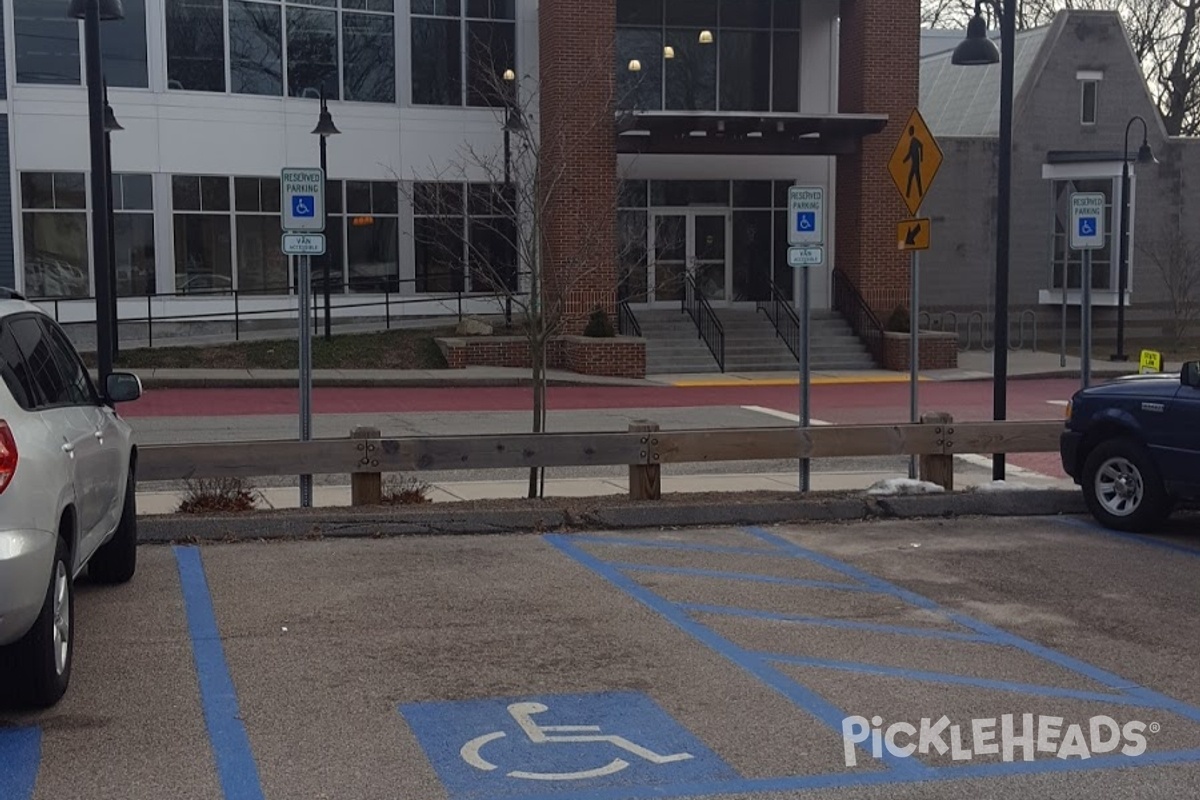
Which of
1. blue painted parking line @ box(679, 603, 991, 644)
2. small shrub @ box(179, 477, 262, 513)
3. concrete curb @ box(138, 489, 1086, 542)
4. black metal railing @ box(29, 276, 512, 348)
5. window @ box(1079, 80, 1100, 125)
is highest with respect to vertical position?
window @ box(1079, 80, 1100, 125)

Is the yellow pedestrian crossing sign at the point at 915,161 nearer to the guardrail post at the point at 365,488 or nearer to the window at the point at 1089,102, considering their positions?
the guardrail post at the point at 365,488

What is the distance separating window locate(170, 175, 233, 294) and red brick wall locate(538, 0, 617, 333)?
297 inches

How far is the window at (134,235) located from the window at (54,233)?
71cm

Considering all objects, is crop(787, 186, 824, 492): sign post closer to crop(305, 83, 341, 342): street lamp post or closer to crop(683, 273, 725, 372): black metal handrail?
crop(305, 83, 341, 342): street lamp post

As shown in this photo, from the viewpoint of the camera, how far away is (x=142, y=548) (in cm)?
1012

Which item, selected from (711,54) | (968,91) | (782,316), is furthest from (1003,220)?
(968,91)

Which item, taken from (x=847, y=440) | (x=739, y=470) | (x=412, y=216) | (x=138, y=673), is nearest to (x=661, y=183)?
(x=412, y=216)

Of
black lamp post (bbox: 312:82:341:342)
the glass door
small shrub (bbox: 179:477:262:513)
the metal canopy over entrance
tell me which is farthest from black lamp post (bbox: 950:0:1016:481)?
the glass door

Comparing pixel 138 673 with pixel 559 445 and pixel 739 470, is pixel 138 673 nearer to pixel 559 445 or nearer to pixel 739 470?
pixel 559 445

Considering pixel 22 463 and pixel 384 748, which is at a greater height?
pixel 22 463

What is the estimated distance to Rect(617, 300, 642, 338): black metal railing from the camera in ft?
97.7

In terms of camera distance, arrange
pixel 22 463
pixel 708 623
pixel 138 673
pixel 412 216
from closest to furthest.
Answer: pixel 22 463
pixel 138 673
pixel 708 623
pixel 412 216

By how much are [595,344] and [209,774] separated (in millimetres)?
22436

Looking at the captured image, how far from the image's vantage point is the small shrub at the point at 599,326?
92.1 ft
